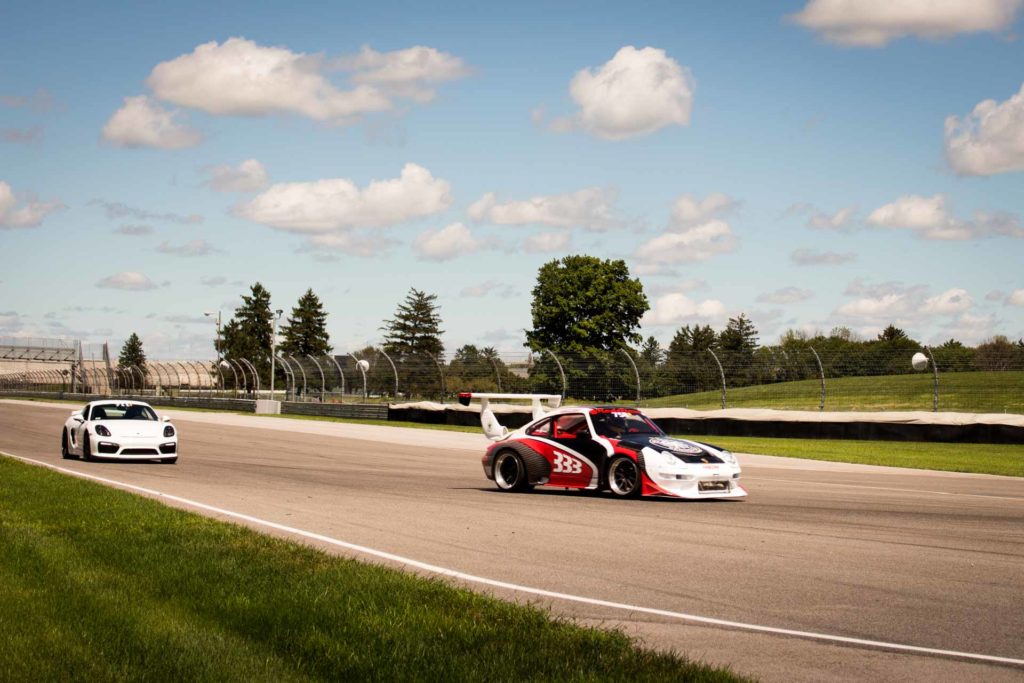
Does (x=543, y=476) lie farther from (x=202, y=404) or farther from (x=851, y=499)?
(x=202, y=404)

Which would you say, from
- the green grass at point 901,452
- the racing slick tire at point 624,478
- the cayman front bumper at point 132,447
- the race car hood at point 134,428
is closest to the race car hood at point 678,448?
the racing slick tire at point 624,478

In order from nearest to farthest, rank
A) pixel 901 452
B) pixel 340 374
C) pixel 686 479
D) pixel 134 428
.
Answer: pixel 686 479
pixel 134 428
pixel 901 452
pixel 340 374

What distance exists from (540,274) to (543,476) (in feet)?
221

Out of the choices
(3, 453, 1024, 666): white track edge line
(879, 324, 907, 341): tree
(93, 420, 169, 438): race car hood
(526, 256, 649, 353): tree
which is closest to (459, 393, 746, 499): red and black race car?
(3, 453, 1024, 666): white track edge line

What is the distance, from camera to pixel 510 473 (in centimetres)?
1548

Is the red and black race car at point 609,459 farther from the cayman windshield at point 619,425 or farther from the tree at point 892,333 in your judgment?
the tree at point 892,333

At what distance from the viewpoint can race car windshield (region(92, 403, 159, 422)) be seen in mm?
21289

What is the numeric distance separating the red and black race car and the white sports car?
7.58 meters

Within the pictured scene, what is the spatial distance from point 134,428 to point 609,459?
1020cm

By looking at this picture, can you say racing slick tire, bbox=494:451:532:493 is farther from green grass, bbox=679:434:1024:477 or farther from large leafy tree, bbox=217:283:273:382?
large leafy tree, bbox=217:283:273:382

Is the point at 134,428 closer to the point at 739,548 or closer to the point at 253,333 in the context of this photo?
the point at 739,548

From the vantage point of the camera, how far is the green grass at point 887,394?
29125mm

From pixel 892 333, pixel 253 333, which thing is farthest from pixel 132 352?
pixel 892 333

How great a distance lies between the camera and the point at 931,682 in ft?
17.3
